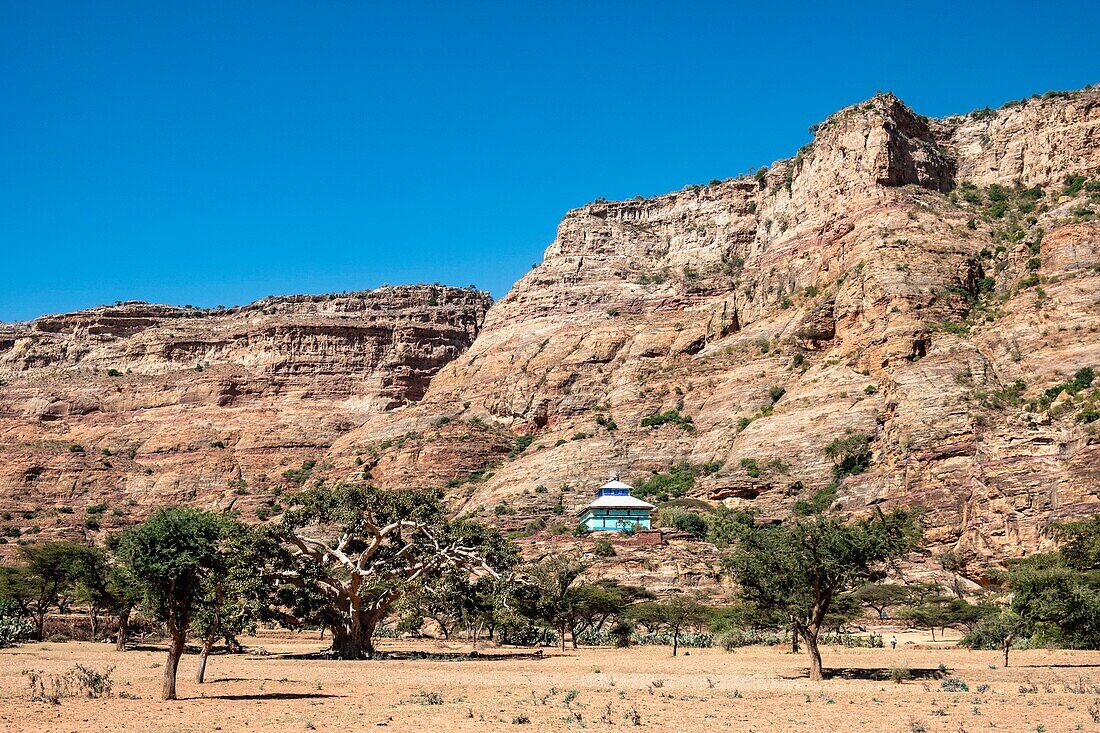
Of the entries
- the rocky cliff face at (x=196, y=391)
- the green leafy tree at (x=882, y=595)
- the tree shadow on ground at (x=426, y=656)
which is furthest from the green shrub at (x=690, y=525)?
the rocky cliff face at (x=196, y=391)

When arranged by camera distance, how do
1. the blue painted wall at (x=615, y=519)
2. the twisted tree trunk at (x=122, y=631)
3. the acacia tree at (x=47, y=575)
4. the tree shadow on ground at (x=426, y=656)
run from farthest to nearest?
1. the blue painted wall at (x=615, y=519)
2. the acacia tree at (x=47, y=575)
3. the twisted tree trunk at (x=122, y=631)
4. the tree shadow on ground at (x=426, y=656)

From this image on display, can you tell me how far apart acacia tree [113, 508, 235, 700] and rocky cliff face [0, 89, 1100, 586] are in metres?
40.4

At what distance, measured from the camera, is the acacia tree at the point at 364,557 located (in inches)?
1698

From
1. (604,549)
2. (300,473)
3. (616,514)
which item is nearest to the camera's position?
(604,549)

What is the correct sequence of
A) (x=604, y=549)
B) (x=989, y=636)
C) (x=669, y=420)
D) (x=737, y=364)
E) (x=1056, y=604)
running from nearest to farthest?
(x=1056, y=604)
(x=989, y=636)
(x=604, y=549)
(x=669, y=420)
(x=737, y=364)

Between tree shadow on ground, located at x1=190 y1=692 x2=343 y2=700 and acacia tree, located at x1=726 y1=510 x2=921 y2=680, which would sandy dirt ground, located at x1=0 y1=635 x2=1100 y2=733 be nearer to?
tree shadow on ground, located at x1=190 y1=692 x2=343 y2=700

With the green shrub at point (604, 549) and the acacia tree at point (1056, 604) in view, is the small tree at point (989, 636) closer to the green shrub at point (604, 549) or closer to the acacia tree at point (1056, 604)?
the acacia tree at point (1056, 604)

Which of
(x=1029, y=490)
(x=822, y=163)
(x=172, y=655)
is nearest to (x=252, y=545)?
(x=172, y=655)

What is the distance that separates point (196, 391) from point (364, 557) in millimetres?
98141

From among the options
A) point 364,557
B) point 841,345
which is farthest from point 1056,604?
point 841,345

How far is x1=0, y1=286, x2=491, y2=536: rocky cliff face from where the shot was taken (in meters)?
115

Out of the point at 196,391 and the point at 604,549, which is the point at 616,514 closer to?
the point at 604,549

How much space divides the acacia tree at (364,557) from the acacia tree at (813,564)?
14216 millimetres

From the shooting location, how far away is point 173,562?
26141mm
